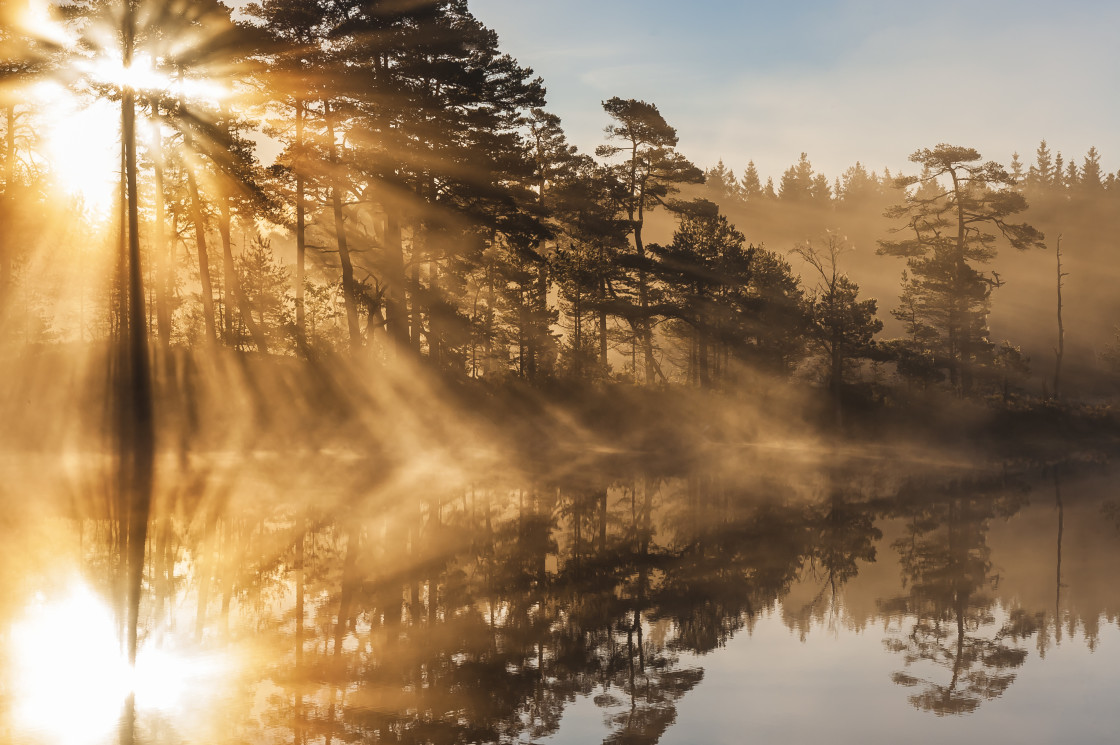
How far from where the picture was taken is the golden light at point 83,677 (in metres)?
6.75

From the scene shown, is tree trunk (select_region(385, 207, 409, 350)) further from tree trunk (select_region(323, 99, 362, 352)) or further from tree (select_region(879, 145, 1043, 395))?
tree (select_region(879, 145, 1043, 395))

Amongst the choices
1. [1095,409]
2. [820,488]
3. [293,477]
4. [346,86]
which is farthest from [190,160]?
[1095,409]

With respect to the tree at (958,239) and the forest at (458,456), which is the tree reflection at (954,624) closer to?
the forest at (458,456)

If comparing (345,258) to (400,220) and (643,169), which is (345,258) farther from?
(643,169)

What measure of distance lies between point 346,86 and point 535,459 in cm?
1617

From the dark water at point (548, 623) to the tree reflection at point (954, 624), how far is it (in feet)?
0.15

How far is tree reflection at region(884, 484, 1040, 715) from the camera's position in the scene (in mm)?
8453

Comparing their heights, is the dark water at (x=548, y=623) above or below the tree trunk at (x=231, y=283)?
below

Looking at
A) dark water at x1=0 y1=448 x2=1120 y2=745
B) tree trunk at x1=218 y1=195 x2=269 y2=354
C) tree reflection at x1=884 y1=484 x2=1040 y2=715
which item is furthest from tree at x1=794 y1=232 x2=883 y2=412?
tree reflection at x1=884 y1=484 x2=1040 y2=715

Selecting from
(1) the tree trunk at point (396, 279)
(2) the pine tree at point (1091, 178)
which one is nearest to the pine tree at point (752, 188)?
(2) the pine tree at point (1091, 178)

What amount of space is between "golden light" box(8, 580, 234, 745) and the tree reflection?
6525 millimetres

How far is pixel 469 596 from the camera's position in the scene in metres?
11.2

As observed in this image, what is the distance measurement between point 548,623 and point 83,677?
463 cm

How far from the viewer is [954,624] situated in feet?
34.5
